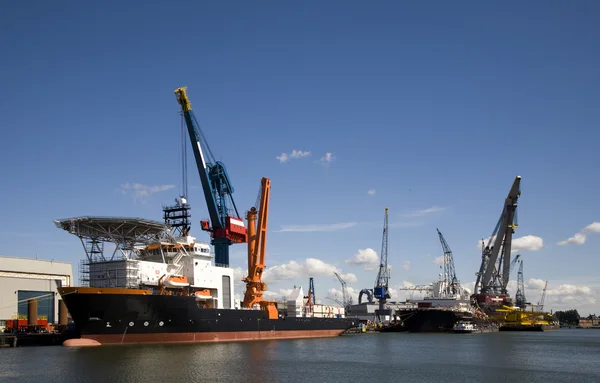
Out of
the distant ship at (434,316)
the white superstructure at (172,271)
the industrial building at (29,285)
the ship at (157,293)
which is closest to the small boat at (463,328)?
the distant ship at (434,316)

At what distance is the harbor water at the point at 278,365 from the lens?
37.1 meters

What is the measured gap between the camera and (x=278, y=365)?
143 feet

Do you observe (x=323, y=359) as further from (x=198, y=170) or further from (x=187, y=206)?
(x=198, y=170)

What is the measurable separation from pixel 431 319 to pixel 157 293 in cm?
6343

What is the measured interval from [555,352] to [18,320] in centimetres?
→ 5781

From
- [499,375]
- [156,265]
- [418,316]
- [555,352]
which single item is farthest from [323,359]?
[418,316]

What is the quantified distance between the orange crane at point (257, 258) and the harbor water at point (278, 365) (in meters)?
12.1

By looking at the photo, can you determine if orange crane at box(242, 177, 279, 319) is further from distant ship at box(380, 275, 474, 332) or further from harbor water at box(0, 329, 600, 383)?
distant ship at box(380, 275, 474, 332)

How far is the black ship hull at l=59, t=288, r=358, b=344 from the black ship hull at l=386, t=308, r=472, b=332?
53788mm

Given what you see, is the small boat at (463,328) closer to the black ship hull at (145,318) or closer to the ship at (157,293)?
the ship at (157,293)

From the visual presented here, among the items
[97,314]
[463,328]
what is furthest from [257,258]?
[463,328]

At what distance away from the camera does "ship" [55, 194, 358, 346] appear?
51.9m

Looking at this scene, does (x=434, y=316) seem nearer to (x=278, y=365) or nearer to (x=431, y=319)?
(x=431, y=319)

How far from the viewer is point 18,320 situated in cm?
7006
